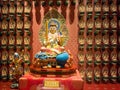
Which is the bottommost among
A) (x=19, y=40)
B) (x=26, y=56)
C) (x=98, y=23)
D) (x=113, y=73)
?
(x=113, y=73)

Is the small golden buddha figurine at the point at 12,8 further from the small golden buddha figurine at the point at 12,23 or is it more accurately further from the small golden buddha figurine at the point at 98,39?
the small golden buddha figurine at the point at 98,39

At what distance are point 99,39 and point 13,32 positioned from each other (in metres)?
1.70

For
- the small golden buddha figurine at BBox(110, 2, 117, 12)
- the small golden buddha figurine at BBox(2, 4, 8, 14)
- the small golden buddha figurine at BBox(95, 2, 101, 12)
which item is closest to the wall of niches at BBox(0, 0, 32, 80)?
the small golden buddha figurine at BBox(2, 4, 8, 14)

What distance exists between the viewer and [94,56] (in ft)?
16.3

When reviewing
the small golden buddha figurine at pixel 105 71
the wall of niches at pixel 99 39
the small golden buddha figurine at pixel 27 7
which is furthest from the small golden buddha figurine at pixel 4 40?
the small golden buddha figurine at pixel 105 71

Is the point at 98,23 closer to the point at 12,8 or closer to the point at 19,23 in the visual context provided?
the point at 19,23

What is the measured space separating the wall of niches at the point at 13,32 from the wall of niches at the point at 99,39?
3.43 feet

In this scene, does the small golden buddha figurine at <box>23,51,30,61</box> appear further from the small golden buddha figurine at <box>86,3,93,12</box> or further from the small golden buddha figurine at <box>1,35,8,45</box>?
the small golden buddha figurine at <box>86,3,93,12</box>

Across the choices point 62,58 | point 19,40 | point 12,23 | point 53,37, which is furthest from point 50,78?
point 12,23

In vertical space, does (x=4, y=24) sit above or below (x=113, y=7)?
below

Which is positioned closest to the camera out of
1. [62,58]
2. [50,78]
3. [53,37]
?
[50,78]

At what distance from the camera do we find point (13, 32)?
16.3 feet

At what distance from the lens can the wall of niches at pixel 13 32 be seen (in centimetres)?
497

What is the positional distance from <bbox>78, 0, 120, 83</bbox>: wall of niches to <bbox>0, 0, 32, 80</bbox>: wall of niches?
105cm
